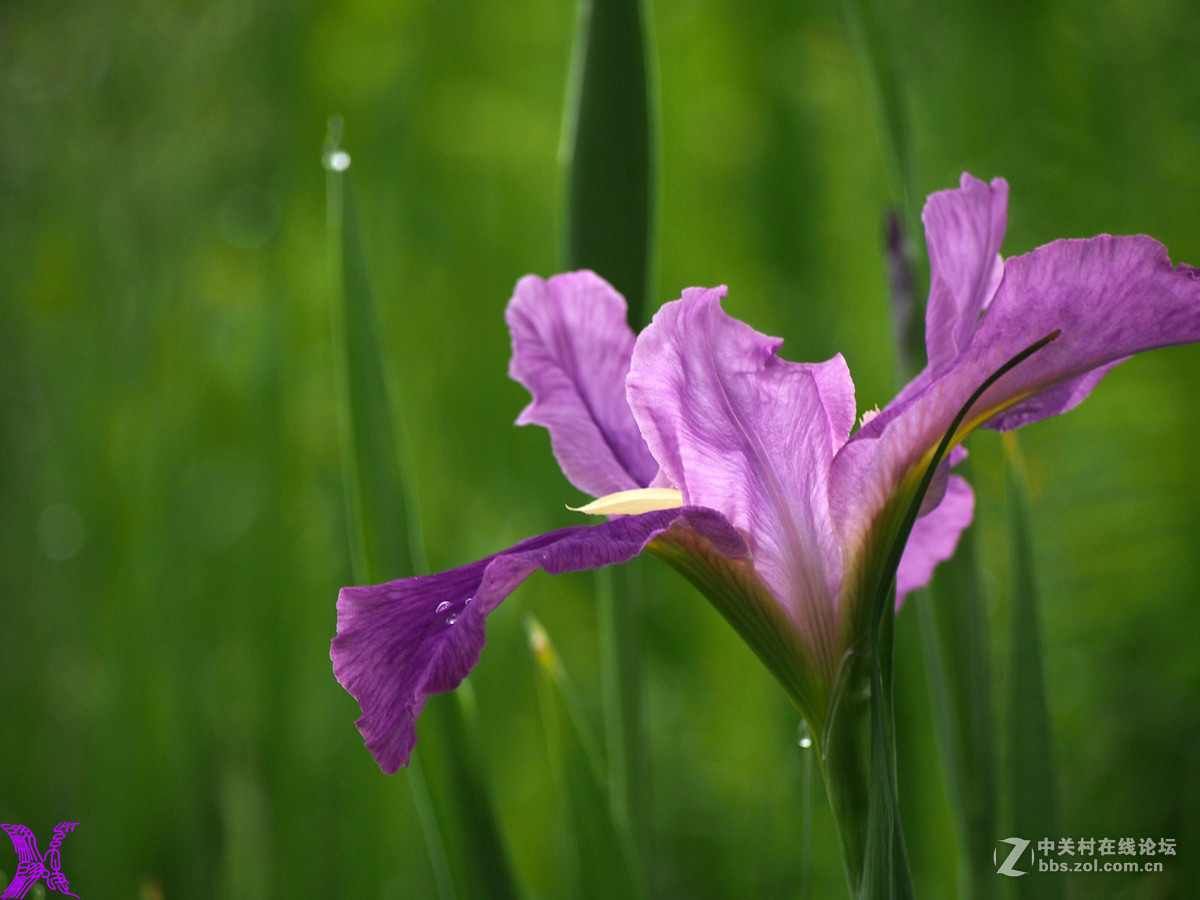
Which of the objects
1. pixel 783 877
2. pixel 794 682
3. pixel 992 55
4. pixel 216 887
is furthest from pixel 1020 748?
pixel 992 55

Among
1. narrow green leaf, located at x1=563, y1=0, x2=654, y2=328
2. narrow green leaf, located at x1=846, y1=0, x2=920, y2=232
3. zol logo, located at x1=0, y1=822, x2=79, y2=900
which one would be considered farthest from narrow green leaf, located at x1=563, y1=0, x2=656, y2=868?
zol logo, located at x1=0, y1=822, x2=79, y2=900

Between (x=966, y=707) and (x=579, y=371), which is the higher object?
(x=579, y=371)

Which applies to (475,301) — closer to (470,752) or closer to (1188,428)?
(1188,428)

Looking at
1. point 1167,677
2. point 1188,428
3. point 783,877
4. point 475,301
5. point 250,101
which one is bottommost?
point 783,877

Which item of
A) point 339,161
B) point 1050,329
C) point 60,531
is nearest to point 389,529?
point 339,161

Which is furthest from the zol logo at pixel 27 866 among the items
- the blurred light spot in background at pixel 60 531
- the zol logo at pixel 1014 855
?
the blurred light spot in background at pixel 60 531

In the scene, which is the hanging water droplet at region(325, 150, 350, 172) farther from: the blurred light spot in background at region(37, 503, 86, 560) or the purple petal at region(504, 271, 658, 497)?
the blurred light spot in background at region(37, 503, 86, 560)

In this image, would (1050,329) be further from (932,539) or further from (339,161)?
(339,161)
